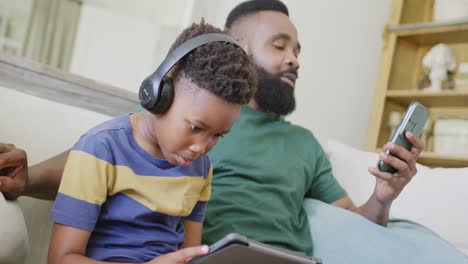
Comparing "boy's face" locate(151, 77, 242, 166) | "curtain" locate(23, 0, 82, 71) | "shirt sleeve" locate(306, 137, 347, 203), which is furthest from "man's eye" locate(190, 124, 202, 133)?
"curtain" locate(23, 0, 82, 71)

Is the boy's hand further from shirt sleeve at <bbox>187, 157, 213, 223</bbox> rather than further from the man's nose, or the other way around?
the man's nose

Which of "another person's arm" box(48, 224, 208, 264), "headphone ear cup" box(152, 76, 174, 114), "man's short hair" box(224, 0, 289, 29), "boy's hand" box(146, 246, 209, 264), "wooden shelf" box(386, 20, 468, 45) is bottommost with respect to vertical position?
"another person's arm" box(48, 224, 208, 264)

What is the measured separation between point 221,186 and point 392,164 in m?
0.37

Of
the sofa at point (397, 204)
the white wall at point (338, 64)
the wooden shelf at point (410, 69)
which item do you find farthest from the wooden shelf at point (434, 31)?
the sofa at point (397, 204)

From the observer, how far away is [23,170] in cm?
82

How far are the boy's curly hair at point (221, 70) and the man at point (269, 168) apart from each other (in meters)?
0.32

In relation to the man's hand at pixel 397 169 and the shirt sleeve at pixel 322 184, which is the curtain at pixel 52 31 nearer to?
the shirt sleeve at pixel 322 184

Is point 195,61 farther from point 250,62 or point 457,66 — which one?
point 457,66

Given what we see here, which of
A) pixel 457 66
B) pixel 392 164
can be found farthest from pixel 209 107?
pixel 457 66

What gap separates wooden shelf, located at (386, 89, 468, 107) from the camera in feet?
7.13

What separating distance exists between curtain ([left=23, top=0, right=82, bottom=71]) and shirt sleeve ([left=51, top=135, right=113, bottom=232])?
282 centimetres

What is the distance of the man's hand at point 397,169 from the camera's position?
1082 millimetres

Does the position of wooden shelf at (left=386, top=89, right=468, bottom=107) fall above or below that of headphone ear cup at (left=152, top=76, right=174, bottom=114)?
above

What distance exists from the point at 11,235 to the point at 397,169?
774 mm
